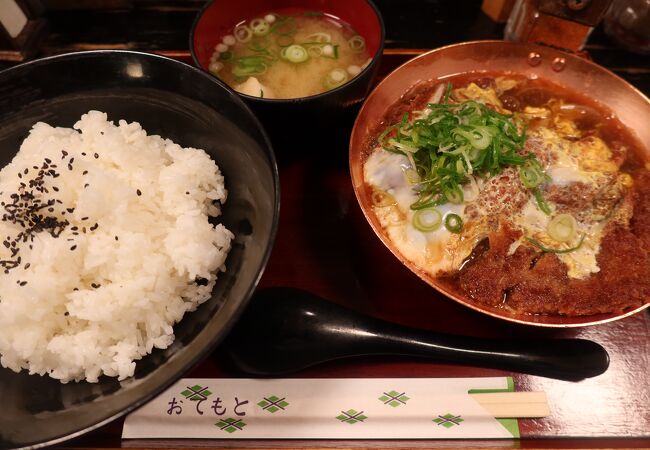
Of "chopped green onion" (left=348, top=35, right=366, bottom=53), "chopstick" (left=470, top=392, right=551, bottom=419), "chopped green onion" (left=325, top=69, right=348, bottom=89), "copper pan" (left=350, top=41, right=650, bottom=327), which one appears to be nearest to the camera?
"chopstick" (left=470, top=392, right=551, bottom=419)

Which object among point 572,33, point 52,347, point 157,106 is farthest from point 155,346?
point 572,33

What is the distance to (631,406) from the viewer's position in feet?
→ 5.87

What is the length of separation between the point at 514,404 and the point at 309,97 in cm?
150

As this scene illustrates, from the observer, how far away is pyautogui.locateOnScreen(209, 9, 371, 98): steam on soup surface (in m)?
2.46

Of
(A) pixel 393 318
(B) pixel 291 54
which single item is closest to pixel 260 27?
(B) pixel 291 54

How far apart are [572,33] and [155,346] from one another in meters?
2.80

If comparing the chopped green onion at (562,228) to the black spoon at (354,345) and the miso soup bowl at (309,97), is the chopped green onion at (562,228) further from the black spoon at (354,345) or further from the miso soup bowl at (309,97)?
the miso soup bowl at (309,97)

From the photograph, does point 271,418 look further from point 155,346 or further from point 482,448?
point 482,448

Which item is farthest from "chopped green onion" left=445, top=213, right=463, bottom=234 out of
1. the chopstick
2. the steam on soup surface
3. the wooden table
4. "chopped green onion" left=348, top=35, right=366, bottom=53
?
"chopped green onion" left=348, top=35, right=366, bottom=53

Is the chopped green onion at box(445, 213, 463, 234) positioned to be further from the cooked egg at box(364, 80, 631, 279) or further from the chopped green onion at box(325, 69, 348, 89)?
the chopped green onion at box(325, 69, 348, 89)

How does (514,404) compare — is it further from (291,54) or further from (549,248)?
(291,54)

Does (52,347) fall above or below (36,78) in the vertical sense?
below

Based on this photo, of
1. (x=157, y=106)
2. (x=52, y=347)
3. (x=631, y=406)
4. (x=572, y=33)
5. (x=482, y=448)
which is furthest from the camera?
(x=572, y=33)

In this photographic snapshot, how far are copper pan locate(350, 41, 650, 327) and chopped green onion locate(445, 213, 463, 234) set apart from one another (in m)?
0.36
